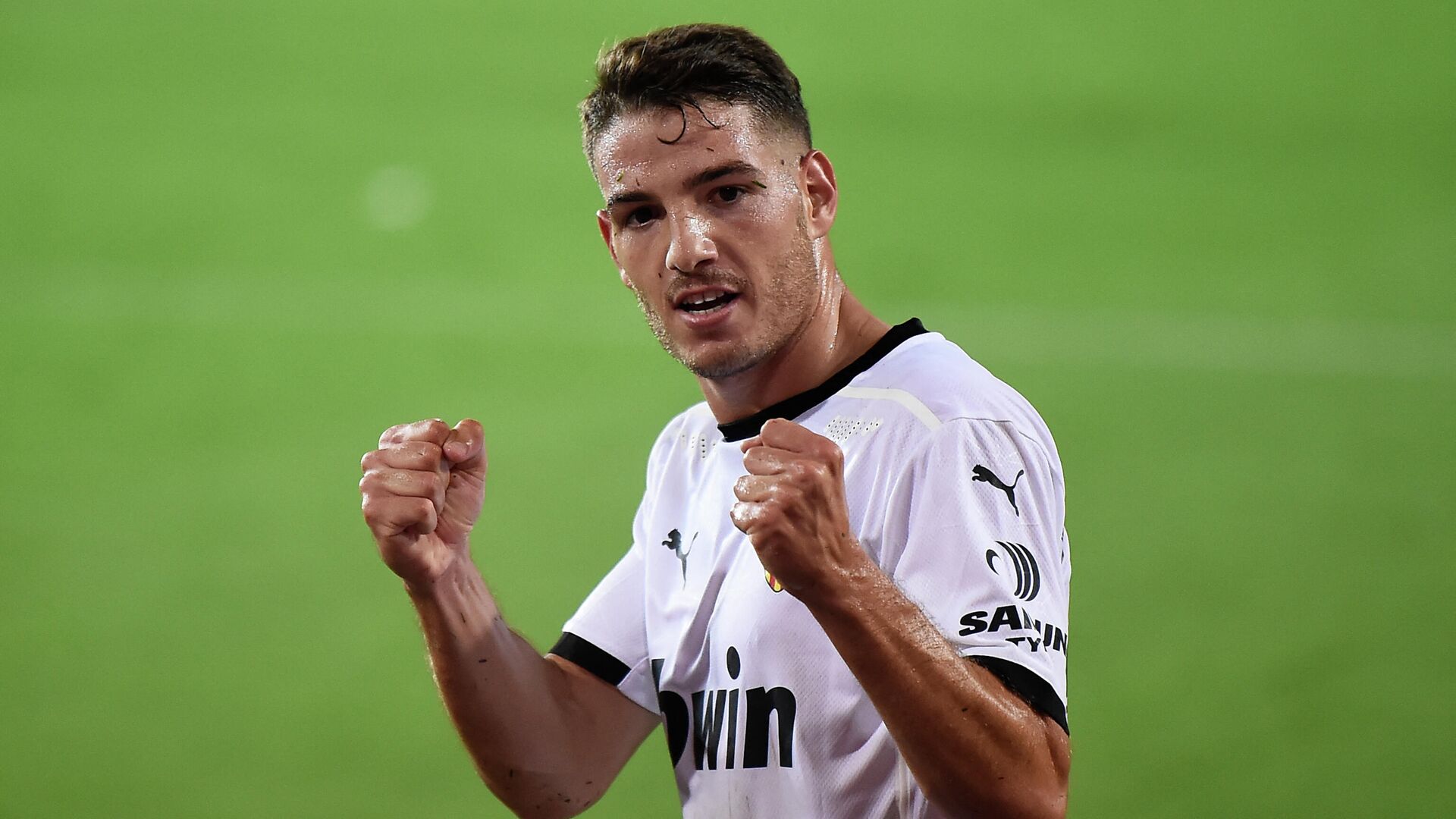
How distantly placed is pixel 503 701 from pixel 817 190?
82cm

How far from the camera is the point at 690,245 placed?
1.80 metres

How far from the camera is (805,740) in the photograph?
5.59ft

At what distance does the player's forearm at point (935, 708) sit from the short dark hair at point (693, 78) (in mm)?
718

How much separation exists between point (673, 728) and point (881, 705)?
593mm

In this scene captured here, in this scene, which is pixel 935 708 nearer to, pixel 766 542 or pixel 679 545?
pixel 766 542

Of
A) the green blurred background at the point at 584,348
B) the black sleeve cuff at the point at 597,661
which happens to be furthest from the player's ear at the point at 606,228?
the green blurred background at the point at 584,348

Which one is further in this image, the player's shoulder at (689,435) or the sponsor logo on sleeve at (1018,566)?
the player's shoulder at (689,435)

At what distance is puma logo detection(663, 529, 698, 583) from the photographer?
1.97 m

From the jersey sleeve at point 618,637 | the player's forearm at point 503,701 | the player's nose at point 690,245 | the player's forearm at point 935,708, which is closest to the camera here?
the player's forearm at point 935,708

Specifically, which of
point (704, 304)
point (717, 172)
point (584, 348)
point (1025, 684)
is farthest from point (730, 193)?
point (584, 348)

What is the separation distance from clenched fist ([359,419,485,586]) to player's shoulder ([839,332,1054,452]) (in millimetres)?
513

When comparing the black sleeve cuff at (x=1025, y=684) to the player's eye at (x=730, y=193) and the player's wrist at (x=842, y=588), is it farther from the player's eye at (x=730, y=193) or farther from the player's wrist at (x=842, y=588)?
the player's eye at (x=730, y=193)

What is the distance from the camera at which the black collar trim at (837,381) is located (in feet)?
6.02

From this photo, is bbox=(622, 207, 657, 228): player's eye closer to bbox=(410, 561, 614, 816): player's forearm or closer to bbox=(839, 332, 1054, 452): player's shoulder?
bbox=(839, 332, 1054, 452): player's shoulder
